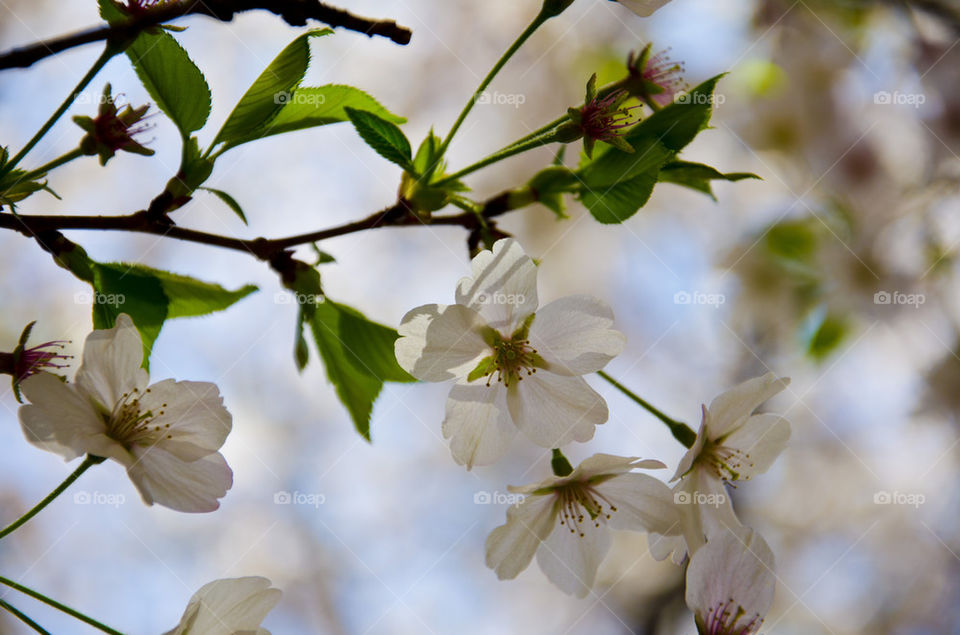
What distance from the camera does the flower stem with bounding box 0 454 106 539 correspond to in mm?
661

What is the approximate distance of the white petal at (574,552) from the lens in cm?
92

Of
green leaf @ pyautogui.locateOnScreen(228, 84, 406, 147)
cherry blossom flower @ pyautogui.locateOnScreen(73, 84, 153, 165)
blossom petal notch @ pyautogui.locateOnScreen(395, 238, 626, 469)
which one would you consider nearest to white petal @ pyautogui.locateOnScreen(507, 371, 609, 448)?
blossom petal notch @ pyautogui.locateOnScreen(395, 238, 626, 469)

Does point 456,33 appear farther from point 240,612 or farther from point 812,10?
point 240,612

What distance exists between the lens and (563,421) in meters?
0.81

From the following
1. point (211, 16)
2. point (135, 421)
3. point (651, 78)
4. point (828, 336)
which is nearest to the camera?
point (211, 16)

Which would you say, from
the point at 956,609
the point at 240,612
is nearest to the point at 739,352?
the point at 956,609

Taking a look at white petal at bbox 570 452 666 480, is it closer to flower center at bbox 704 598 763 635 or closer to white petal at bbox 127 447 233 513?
flower center at bbox 704 598 763 635

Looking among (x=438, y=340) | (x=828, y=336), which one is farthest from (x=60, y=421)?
(x=828, y=336)

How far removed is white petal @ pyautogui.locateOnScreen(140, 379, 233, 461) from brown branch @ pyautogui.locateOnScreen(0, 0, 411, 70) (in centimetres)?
32

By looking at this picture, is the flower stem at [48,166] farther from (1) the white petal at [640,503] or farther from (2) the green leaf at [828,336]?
(2) the green leaf at [828,336]

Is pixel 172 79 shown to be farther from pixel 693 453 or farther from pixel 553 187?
pixel 693 453

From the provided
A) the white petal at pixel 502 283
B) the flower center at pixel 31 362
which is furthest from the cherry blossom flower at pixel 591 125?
Result: the flower center at pixel 31 362

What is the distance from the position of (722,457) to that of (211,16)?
74 centimetres

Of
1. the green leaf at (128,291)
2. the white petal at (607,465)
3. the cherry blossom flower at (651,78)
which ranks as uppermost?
the cherry blossom flower at (651,78)
